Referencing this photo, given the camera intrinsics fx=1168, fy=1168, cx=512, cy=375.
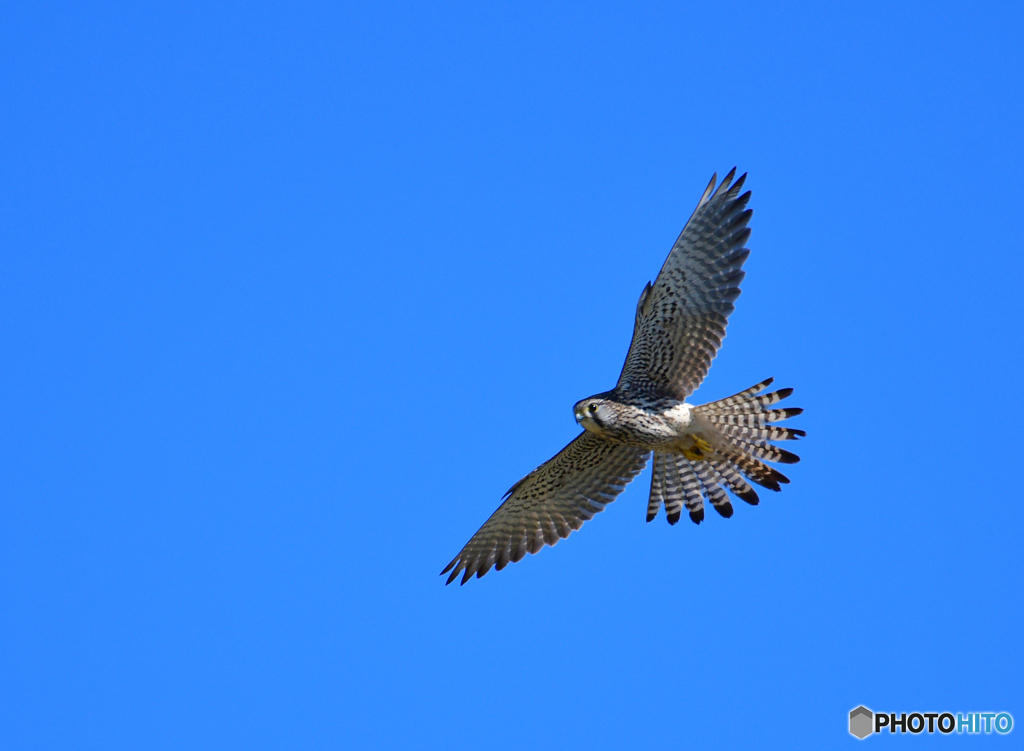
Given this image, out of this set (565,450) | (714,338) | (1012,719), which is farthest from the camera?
(565,450)

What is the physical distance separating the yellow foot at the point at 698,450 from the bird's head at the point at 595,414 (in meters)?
0.89

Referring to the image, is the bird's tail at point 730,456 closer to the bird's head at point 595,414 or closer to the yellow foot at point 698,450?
the yellow foot at point 698,450

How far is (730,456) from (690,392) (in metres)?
0.71

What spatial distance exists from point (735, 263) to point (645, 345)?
1145 millimetres

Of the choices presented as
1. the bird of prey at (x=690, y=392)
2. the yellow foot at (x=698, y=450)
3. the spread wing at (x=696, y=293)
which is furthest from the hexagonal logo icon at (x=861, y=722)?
the spread wing at (x=696, y=293)

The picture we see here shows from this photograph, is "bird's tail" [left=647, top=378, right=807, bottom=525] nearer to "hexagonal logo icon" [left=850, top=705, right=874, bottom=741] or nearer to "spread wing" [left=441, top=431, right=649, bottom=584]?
"spread wing" [left=441, top=431, right=649, bottom=584]

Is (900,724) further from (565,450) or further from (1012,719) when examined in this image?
(565,450)

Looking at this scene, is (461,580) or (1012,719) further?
(461,580)

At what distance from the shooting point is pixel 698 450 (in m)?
11.3

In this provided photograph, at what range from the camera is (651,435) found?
435 inches

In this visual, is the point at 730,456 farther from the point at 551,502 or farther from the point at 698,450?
the point at 551,502

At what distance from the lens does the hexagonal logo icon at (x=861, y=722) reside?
11578 mm

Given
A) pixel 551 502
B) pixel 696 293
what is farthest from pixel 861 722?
pixel 696 293

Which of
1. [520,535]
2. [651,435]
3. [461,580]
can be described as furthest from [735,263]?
[461,580]
